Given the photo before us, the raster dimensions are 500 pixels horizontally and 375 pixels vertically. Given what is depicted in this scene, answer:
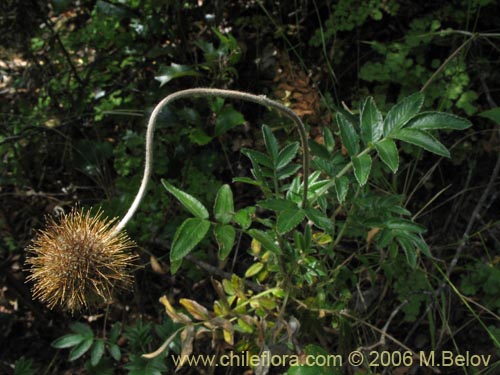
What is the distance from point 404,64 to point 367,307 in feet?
3.67

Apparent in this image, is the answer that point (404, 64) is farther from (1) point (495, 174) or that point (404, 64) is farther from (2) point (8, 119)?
(2) point (8, 119)

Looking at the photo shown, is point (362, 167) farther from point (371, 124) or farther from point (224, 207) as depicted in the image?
point (224, 207)

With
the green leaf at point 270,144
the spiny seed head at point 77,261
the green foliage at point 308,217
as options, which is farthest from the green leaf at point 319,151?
the spiny seed head at point 77,261

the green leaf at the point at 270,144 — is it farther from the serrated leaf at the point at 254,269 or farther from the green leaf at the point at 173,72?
the green leaf at the point at 173,72

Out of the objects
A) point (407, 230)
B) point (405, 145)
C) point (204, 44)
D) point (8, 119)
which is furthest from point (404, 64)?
point (8, 119)

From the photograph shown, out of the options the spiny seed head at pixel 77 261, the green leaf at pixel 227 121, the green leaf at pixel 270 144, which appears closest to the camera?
the spiny seed head at pixel 77 261

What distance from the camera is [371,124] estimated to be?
174cm

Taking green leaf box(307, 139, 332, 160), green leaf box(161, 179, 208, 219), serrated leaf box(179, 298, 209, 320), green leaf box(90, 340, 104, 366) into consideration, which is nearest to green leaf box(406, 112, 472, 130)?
green leaf box(307, 139, 332, 160)

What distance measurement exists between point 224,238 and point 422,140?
25.3 inches

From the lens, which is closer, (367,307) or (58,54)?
(367,307)

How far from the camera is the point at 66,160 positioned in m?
2.89

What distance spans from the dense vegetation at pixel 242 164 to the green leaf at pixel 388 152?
30cm

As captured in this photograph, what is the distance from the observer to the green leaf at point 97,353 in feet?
→ 7.13

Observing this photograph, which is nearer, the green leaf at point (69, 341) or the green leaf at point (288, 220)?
the green leaf at point (288, 220)
